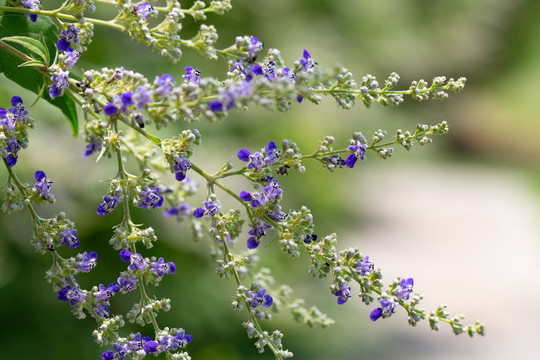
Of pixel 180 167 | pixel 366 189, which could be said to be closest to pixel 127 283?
pixel 180 167

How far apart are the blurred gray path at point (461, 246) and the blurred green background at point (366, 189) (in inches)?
1.8

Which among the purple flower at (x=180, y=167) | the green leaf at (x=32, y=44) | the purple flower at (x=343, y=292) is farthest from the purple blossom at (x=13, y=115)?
the purple flower at (x=343, y=292)

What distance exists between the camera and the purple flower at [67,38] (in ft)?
4.66

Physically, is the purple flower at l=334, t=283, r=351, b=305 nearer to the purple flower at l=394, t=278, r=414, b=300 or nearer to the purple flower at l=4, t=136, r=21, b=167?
the purple flower at l=394, t=278, r=414, b=300

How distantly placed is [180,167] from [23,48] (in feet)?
1.93

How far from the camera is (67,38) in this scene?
1.43 meters

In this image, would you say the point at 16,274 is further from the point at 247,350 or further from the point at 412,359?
the point at 412,359

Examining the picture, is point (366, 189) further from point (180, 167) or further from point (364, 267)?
point (180, 167)

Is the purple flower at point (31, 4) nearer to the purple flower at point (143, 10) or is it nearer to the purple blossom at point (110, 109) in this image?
the purple flower at point (143, 10)

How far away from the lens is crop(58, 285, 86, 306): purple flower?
140 centimetres

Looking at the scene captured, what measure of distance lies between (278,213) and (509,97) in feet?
77.4

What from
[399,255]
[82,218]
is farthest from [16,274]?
[399,255]

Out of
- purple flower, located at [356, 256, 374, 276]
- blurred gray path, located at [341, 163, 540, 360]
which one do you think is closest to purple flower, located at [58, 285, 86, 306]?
purple flower, located at [356, 256, 374, 276]

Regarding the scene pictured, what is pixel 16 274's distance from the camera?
4648mm
